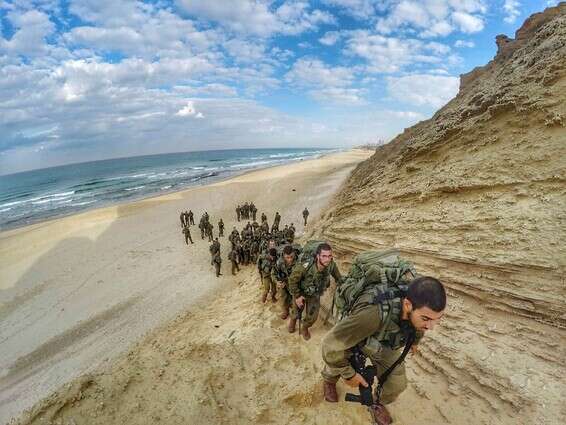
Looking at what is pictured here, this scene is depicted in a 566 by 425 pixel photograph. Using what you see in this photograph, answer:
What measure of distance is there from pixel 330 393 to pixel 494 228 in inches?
146

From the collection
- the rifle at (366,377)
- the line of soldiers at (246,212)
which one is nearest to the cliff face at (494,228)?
the rifle at (366,377)

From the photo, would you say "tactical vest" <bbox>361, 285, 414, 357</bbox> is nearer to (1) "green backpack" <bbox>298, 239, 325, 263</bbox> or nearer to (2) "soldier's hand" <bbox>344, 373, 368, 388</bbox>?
(2) "soldier's hand" <bbox>344, 373, 368, 388</bbox>

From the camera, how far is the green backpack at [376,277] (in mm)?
2987

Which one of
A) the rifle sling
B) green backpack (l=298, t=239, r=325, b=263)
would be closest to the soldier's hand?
the rifle sling

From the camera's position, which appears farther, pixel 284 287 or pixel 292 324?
pixel 284 287

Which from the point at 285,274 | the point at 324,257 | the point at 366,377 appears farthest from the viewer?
the point at 285,274

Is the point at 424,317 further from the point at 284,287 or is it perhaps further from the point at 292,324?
the point at 284,287

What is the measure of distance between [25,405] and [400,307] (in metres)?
8.13

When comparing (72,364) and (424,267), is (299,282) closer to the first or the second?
(424,267)

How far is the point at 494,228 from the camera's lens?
5.29 meters

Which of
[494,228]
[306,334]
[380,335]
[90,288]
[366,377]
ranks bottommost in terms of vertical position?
[90,288]

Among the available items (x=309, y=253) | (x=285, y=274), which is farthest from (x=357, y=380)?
(x=285, y=274)

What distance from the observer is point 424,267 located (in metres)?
5.66

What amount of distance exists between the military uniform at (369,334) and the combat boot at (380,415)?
2.55 feet
